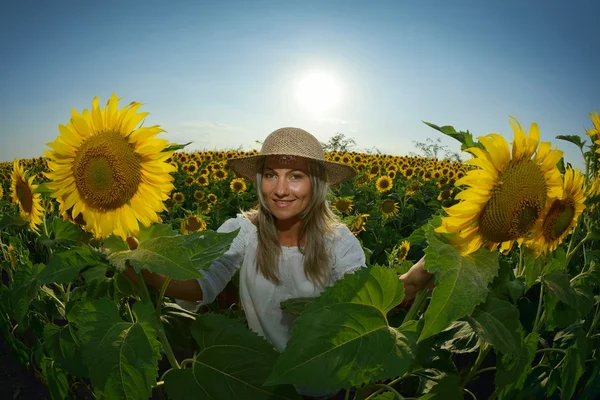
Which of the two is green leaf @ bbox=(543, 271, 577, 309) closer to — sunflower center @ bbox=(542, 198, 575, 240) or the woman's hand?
sunflower center @ bbox=(542, 198, 575, 240)

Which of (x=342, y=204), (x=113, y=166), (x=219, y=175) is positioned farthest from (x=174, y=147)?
(x=219, y=175)

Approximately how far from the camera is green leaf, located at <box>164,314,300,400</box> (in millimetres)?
1437

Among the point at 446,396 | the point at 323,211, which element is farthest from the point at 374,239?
the point at 446,396

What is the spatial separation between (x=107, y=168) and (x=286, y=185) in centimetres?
118

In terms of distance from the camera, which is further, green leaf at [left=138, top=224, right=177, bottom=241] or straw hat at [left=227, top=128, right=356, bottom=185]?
straw hat at [left=227, top=128, right=356, bottom=185]

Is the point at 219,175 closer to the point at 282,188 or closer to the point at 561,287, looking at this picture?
the point at 282,188

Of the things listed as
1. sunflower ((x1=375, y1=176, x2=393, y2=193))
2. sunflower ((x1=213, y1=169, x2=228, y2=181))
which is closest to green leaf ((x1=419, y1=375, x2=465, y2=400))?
sunflower ((x1=375, y1=176, x2=393, y2=193))

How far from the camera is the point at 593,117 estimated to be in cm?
245

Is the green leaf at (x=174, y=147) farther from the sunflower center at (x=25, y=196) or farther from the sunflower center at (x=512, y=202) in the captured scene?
the sunflower center at (x=25, y=196)

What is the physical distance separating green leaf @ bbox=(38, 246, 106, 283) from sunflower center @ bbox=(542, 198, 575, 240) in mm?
1404

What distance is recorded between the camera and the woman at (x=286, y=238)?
2.48 meters

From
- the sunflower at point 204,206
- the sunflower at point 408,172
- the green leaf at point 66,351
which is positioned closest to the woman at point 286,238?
the green leaf at point 66,351

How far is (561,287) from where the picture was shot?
1.83m

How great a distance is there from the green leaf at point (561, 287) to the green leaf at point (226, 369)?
107cm
